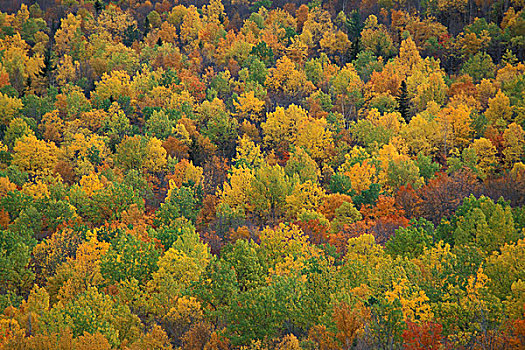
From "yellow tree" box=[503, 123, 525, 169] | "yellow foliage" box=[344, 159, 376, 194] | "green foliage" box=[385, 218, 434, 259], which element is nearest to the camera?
"green foliage" box=[385, 218, 434, 259]

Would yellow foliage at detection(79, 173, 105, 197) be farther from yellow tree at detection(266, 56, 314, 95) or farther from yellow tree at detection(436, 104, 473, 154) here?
yellow tree at detection(436, 104, 473, 154)

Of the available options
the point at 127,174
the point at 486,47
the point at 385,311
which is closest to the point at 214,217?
the point at 127,174

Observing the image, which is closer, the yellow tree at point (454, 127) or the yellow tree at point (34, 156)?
the yellow tree at point (34, 156)

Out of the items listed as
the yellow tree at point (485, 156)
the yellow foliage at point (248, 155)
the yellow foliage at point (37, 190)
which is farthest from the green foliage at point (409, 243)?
the yellow foliage at point (37, 190)

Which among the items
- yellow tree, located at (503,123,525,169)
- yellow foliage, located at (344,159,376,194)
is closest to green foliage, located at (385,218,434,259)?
yellow foliage, located at (344,159,376,194)

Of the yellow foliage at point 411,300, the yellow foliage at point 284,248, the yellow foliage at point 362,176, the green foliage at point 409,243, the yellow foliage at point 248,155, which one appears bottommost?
the yellow foliage at point 248,155

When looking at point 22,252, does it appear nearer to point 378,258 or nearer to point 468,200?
point 378,258

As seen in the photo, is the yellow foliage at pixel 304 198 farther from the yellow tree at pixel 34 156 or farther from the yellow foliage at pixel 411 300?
the yellow tree at pixel 34 156

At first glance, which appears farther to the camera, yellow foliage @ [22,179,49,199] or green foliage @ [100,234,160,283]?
yellow foliage @ [22,179,49,199]

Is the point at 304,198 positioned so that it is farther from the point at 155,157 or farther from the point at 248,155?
the point at 155,157

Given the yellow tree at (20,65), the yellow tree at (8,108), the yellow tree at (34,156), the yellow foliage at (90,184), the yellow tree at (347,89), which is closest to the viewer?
the yellow foliage at (90,184)
